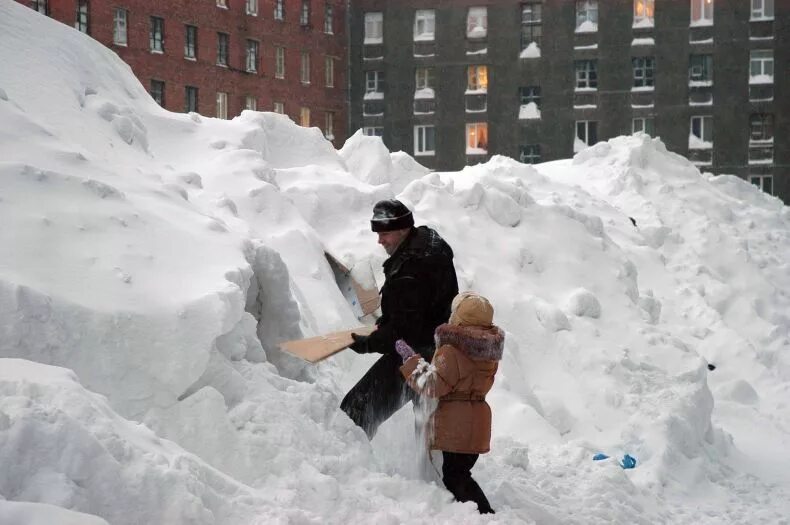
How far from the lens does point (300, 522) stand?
491 centimetres

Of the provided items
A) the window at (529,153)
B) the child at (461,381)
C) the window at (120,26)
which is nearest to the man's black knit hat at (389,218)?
the child at (461,381)

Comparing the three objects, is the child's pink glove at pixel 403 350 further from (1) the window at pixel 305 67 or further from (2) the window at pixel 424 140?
(1) the window at pixel 305 67

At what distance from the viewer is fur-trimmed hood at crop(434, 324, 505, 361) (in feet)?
18.9

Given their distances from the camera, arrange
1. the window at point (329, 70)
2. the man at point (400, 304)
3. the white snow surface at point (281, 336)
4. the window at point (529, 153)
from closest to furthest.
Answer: the white snow surface at point (281, 336) < the man at point (400, 304) < the window at point (529, 153) < the window at point (329, 70)

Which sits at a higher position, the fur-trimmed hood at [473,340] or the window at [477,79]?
the fur-trimmed hood at [473,340]

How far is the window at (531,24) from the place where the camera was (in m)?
44.3

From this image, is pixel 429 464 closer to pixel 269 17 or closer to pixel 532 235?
pixel 532 235

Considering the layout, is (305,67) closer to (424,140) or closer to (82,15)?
(424,140)

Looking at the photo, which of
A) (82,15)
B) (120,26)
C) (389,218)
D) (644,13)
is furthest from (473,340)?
(644,13)

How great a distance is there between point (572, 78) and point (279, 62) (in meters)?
12.1

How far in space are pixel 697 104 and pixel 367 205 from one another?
32975 mm

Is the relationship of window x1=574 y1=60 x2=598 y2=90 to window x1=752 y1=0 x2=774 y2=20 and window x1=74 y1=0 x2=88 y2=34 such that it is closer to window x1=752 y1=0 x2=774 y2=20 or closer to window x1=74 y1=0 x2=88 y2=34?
window x1=752 y1=0 x2=774 y2=20

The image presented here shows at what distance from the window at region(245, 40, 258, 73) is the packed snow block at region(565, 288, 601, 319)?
103 feet

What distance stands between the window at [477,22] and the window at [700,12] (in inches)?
332
